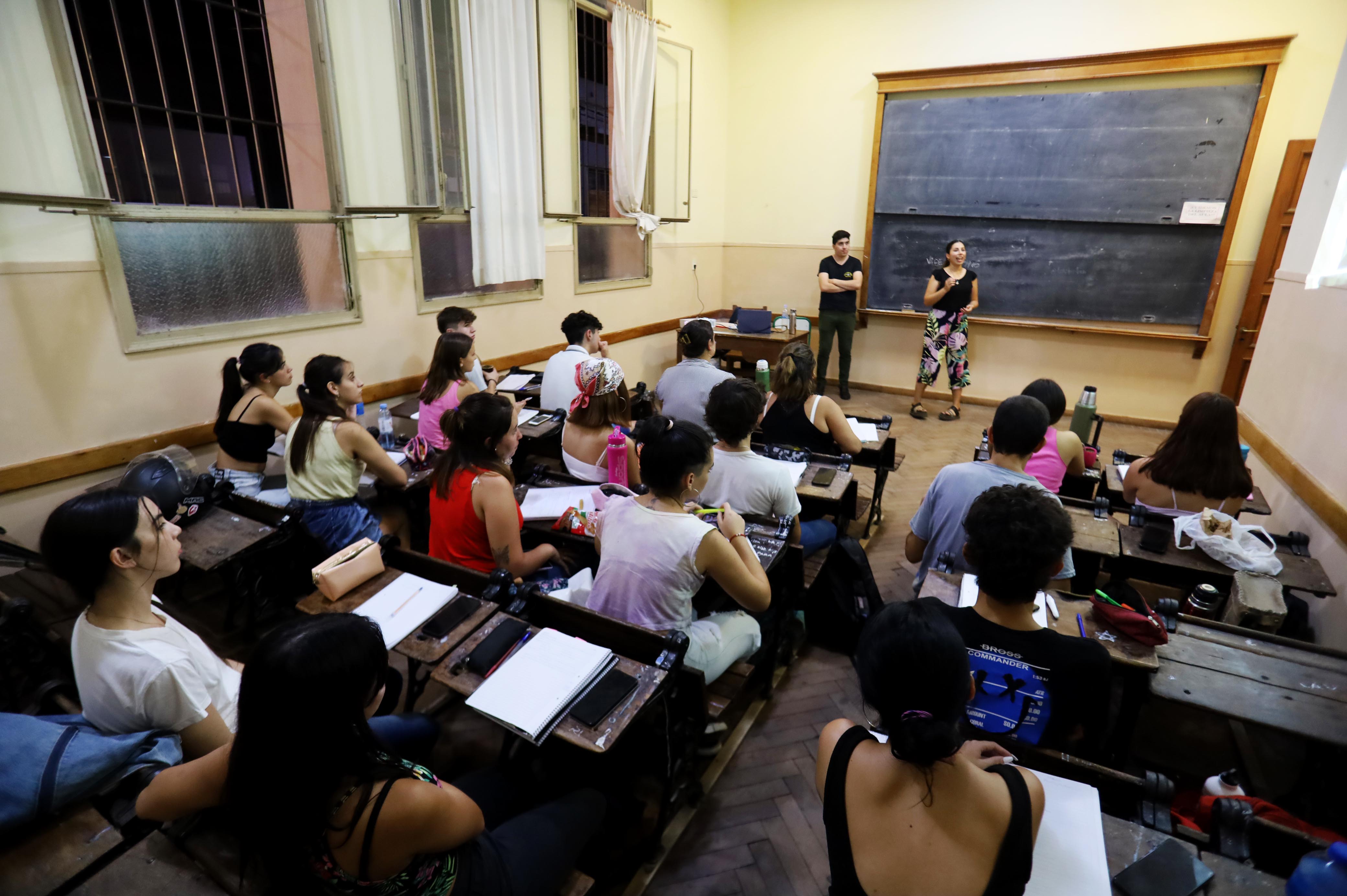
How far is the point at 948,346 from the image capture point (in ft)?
20.0

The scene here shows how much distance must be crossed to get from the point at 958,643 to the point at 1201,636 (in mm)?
1299

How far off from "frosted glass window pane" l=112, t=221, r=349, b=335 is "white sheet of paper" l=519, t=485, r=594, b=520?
2.01m

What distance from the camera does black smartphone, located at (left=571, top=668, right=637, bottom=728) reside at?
145 centimetres

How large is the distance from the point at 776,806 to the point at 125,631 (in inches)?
71.1

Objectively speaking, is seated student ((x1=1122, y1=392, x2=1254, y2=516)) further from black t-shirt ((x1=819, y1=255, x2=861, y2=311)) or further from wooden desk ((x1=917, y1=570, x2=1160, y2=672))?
black t-shirt ((x1=819, y1=255, x2=861, y2=311))

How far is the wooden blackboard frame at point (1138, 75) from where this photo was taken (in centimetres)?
494

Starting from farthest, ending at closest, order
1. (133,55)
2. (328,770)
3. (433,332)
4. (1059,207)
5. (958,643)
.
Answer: (1059,207) < (433,332) < (133,55) < (958,643) < (328,770)

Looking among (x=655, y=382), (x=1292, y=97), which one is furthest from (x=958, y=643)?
(x=1292, y=97)

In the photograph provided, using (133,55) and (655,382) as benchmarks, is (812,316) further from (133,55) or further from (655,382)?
(133,55)

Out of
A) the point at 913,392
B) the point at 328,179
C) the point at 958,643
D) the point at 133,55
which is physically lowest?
the point at 913,392

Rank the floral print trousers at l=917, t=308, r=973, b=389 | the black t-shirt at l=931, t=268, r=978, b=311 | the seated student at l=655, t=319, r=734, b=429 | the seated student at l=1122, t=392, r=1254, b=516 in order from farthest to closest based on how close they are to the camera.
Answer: the floral print trousers at l=917, t=308, r=973, b=389 < the black t-shirt at l=931, t=268, r=978, b=311 < the seated student at l=655, t=319, r=734, b=429 < the seated student at l=1122, t=392, r=1254, b=516

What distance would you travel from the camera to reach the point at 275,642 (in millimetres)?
1013

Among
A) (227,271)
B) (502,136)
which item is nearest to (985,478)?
(227,271)

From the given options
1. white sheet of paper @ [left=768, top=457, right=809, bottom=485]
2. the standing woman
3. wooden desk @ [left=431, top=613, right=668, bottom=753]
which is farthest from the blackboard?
wooden desk @ [left=431, top=613, right=668, bottom=753]
